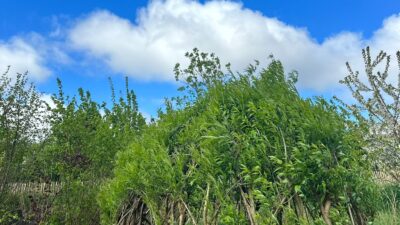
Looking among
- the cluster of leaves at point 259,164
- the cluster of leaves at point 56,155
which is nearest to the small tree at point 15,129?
the cluster of leaves at point 56,155

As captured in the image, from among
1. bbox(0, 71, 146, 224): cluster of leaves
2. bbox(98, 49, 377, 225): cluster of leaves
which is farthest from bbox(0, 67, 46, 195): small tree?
bbox(98, 49, 377, 225): cluster of leaves

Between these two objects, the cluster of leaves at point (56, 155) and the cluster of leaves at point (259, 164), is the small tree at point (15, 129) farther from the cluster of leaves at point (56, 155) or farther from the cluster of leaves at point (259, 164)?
the cluster of leaves at point (259, 164)

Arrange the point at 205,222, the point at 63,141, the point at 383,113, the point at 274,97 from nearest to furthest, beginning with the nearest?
1. the point at 205,222
2. the point at 274,97
3. the point at 383,113
4. the point at 63,141

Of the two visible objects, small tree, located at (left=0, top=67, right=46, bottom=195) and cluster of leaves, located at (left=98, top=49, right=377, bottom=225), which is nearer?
cluster of leaves, located at (left=98, top=49, right=377, bottom=225)

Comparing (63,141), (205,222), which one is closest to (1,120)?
(63,141)

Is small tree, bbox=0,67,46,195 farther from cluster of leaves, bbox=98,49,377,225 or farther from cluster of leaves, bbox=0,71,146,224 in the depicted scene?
cluster of leaves, bbox=98,49,377,225

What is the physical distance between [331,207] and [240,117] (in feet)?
3.55

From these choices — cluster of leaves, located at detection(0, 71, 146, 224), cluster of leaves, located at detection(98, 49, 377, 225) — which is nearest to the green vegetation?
cluster of leaves, located at detection(98, 49, 377, 225)

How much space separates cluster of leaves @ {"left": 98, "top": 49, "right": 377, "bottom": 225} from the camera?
380 centimetres

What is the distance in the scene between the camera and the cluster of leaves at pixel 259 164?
380 centimetres

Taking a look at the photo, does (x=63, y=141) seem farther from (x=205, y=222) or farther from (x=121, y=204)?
(x=205, y=222)

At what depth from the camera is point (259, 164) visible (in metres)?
3.88

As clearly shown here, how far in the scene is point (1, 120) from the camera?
458 inches

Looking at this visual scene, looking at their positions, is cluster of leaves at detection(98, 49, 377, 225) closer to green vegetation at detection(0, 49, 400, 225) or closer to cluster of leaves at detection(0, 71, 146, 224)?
green vegetation at detection(0, 49, 400, 225)
